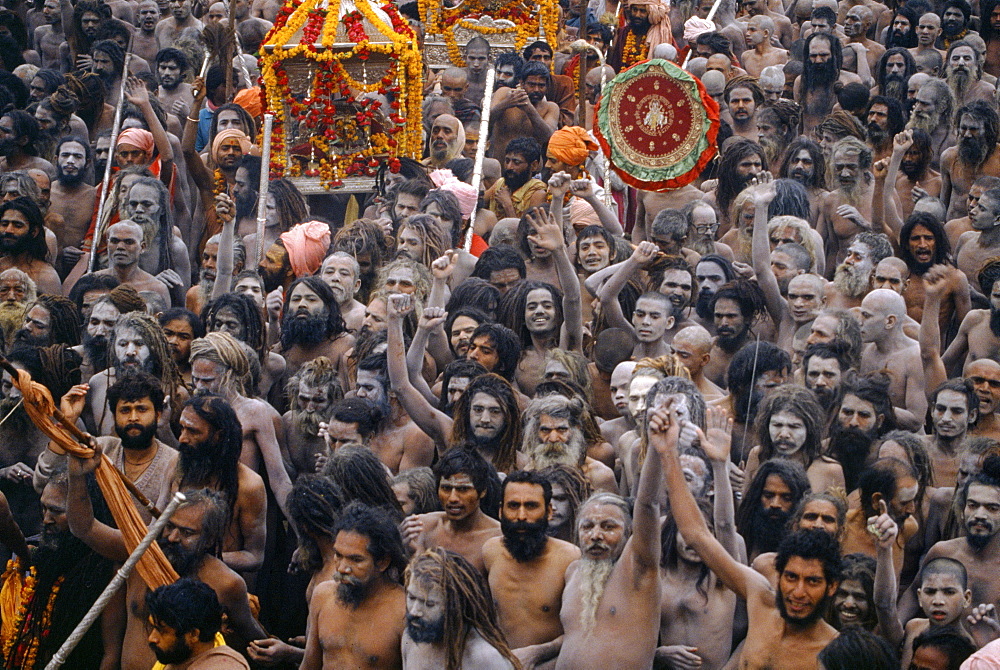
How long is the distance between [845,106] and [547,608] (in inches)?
263

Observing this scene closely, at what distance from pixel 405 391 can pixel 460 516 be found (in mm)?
1258

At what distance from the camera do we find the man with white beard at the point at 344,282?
1051cm

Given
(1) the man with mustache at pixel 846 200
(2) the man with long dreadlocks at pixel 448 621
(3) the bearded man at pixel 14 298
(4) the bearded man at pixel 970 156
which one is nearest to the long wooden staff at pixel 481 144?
(1) the man with mustache at pixel 846 200

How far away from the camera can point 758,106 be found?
1312 centimetres

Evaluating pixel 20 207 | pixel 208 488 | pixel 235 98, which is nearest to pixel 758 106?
pixel 235 98

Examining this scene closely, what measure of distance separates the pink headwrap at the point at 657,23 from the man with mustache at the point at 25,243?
5.90 metres

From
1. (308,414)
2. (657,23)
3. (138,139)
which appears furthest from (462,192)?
(657,23)

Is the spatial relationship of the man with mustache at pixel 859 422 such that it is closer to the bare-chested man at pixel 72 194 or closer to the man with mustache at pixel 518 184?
the man with mustache at pixel 518 184

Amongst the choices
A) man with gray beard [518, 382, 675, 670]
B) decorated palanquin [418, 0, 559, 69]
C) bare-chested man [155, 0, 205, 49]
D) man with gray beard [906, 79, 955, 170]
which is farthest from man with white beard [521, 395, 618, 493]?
bare-chested man [155, 0, 205, 49]

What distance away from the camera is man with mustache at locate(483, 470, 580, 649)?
764 cm

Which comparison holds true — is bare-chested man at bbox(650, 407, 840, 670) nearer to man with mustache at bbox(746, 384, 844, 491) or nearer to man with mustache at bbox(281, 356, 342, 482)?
man with mustache at bbox(746, 384, 844, 491)

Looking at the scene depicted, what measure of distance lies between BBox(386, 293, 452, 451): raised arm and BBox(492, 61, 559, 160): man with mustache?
4.48m

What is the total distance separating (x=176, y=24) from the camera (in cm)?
1584

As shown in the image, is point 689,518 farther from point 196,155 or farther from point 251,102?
point 251,102
